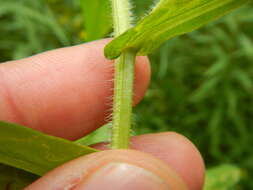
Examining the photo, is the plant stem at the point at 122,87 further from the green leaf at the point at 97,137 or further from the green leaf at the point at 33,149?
the green leaf at the point at 97,137

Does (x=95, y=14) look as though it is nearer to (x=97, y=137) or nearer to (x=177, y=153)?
(x=97, y=137)

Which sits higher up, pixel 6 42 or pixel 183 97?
pixel 6 42

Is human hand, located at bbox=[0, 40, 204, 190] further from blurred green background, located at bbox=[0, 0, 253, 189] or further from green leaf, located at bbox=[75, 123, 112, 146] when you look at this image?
blurred green background, located at bbox=[0, 0, 253, 189]

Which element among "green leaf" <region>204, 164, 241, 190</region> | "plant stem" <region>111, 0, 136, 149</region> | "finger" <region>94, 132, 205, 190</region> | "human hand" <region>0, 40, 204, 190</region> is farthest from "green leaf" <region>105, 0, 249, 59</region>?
"green leaf" <region>204, 164, 241, 190</region>

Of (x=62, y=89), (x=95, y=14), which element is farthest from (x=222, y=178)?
(x=95, y=14)

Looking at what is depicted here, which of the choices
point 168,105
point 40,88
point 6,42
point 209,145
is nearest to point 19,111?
point 40,88

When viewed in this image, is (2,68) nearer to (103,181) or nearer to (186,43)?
(103,181)

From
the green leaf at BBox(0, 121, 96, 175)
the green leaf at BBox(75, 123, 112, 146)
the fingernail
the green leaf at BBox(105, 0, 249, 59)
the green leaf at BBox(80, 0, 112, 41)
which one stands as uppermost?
the green leaf at BBox(80, 0, 112, 41)
